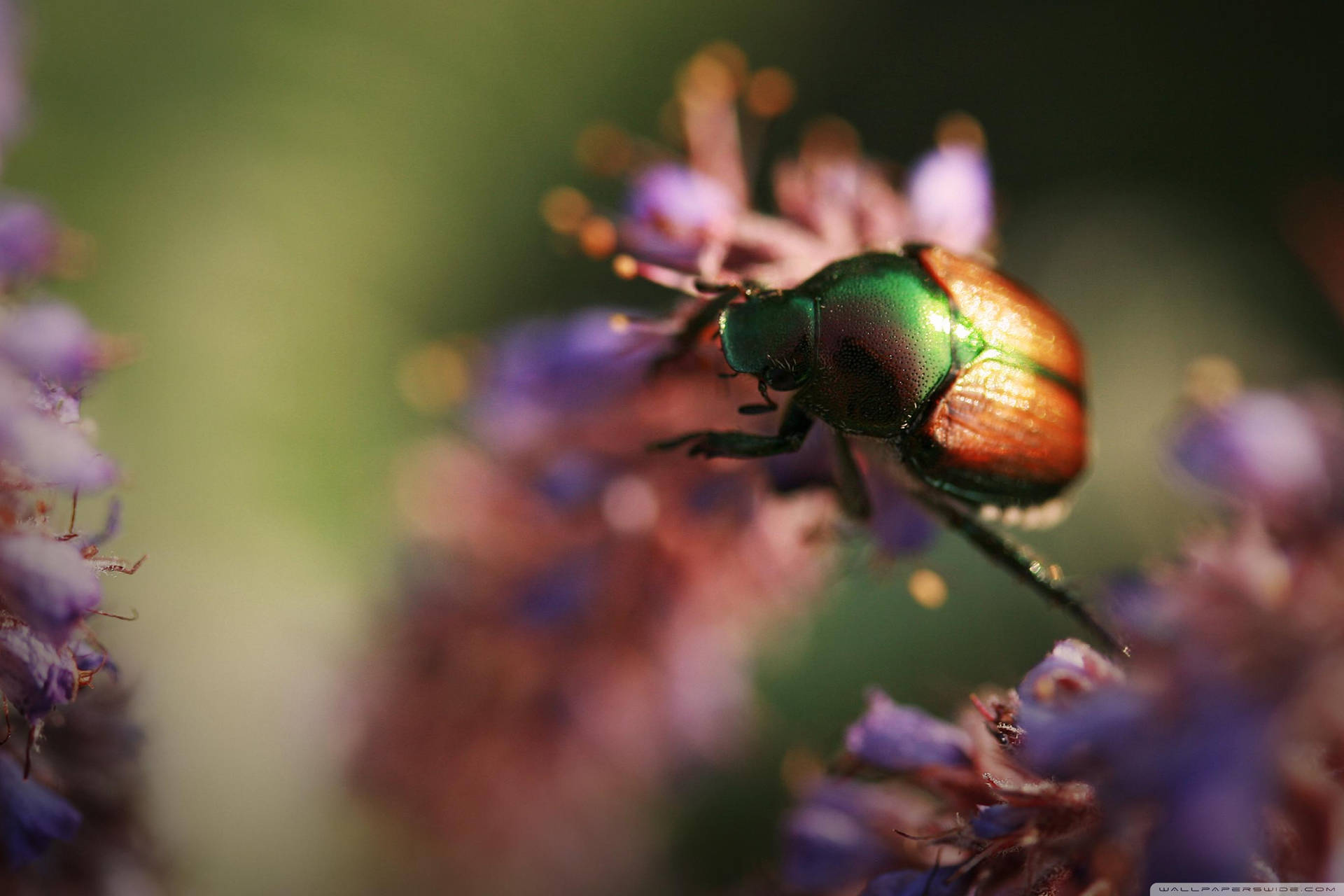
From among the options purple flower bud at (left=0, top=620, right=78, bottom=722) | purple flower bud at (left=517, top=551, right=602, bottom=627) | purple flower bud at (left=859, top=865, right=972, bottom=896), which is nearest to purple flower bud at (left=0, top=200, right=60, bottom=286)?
purple flower bud at (left=0, top=620, right=78, bottom=722)

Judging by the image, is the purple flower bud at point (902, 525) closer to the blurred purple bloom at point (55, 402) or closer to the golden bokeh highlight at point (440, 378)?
the golden bokeh highlight at point (440, 378)

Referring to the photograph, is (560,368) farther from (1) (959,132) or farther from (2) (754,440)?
(1) (959,132)

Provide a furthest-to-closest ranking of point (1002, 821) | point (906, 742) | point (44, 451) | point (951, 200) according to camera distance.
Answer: point (951, 200)
point (906, 742)
point (1002, 821)
point (44, 451)

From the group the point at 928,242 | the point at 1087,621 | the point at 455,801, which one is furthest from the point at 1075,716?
the point at 455,801

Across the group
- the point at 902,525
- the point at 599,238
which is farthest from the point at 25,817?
the point at 902,525

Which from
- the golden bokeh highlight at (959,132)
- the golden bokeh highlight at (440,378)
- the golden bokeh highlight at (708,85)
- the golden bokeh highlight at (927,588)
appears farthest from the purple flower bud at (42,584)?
the golden bokeh highlight at (959,132)

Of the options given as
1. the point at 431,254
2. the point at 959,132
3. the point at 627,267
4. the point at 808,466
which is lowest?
the point at 431,254
